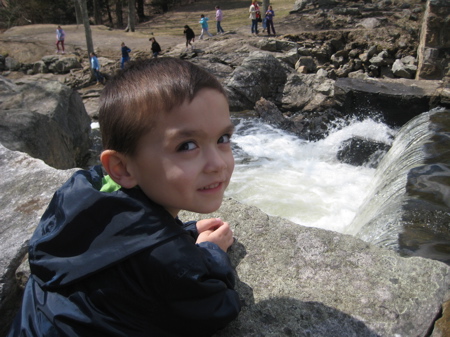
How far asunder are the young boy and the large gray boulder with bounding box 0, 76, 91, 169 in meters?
3.87

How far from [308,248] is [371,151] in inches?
224

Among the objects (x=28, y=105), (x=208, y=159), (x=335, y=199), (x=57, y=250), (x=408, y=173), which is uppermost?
(x=208, y=159)

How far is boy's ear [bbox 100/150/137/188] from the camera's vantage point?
1.14m

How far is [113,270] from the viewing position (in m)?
1.06

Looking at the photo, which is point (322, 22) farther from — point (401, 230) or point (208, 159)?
point (208, 159)

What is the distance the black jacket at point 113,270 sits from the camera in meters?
1.04

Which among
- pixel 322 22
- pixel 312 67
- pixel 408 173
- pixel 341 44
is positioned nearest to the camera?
pixel 408 173

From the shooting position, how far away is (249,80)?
1033 cm

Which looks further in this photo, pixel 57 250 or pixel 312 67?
pixel 312 67

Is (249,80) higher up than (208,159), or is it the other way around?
(208,159)

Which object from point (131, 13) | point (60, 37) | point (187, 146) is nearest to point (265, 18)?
point (131, 13)

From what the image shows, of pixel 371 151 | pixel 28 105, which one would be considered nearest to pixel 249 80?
pixel 371 151

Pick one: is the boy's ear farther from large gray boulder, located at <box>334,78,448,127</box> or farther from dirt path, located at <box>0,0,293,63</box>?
dirt path, located at <box>0,0,293,63</box>

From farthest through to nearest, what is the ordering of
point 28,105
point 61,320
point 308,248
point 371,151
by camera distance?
point 371,151, point 28,105, point 308,248, point 61,320
